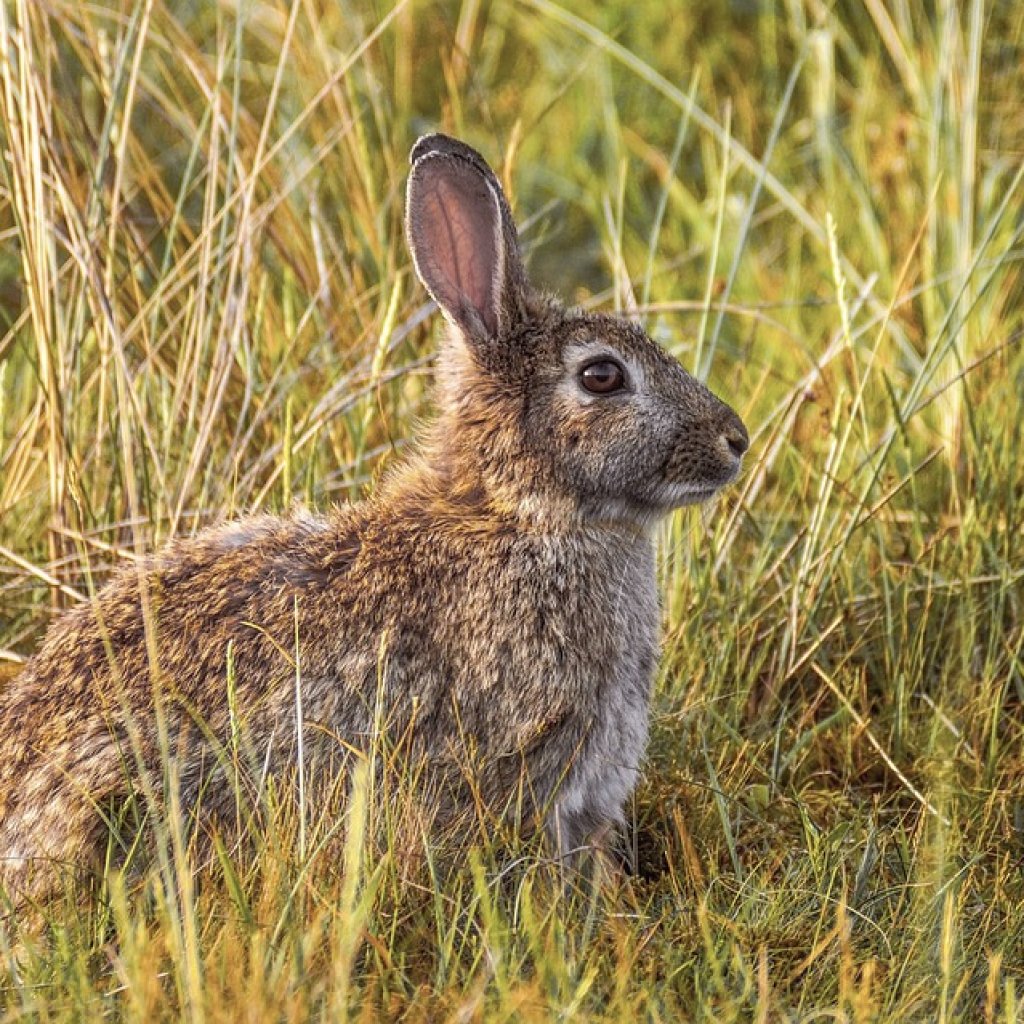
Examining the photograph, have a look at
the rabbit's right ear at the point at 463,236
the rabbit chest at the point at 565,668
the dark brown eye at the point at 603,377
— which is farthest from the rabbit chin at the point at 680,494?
the rabbit's right ear at the point at 463,236

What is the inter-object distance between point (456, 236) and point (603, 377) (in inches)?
16.7

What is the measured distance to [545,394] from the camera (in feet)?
12.3

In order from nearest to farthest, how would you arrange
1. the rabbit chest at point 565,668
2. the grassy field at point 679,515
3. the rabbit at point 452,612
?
the grassy field at point 679,515 < the rabbit at point 452,612 < the rabbit chest at point 565,668

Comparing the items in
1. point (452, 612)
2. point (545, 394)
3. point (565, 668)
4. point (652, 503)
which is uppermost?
point (545, 394)

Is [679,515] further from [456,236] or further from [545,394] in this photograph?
[456,236]

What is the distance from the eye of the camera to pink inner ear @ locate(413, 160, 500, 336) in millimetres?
3729

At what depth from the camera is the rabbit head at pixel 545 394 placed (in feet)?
12.1

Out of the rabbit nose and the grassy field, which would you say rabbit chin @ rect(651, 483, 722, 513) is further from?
the grassy field

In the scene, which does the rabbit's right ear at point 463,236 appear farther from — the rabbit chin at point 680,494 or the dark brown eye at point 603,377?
the rabbit chin at point 680,494

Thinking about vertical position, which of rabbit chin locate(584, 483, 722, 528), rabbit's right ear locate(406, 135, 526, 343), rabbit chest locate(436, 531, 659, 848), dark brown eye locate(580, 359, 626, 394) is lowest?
rabbit chest locate(436, 531, 659, 848)

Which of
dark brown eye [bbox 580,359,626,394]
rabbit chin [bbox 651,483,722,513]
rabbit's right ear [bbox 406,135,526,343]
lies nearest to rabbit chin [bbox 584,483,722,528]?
rabbit chin [bbox 651,483,722,513]

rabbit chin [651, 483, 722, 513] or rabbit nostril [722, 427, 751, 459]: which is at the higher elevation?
rabbit nostril [722, 427, 751, 459]

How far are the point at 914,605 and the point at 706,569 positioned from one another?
0.56 m

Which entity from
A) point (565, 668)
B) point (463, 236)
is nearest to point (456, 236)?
point (463, 236)
